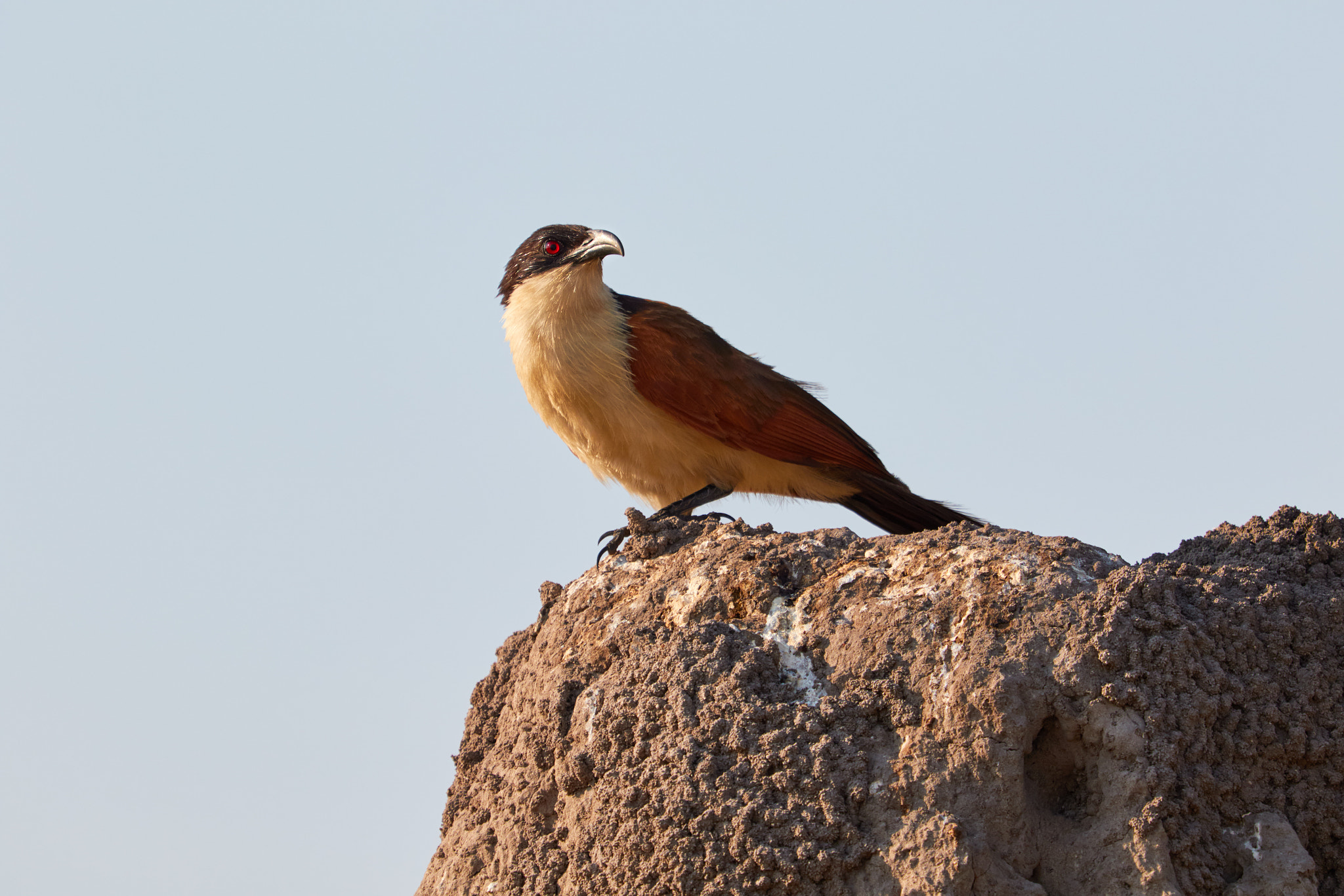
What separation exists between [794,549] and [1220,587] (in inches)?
47.7

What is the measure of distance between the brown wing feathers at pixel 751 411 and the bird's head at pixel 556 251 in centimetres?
31

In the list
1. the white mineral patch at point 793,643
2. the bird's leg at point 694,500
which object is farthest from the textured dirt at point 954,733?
the bird's leg at point 694,500

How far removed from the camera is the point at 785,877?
3.24m

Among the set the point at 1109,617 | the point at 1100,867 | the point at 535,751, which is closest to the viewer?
the point at 1100,867

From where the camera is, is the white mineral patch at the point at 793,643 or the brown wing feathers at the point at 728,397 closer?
the white mineral patch at the point at 793,643

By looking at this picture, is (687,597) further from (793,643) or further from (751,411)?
(751,411)

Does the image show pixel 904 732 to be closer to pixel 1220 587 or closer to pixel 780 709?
pixel 780 709

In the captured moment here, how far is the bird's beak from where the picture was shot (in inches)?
→ 247

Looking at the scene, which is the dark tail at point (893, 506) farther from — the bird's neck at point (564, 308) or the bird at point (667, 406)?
the bird's neck at point (564, 308)

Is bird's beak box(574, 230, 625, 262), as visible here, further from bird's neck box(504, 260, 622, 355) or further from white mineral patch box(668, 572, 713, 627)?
white mineral patch box(668, 572, 713, 627)

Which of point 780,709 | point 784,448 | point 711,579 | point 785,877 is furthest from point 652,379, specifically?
point 785,877

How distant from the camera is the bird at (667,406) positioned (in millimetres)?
6027

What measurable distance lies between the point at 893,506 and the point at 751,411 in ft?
2.71

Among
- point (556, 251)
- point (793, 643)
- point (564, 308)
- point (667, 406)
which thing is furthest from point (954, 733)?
point (556, 251)
